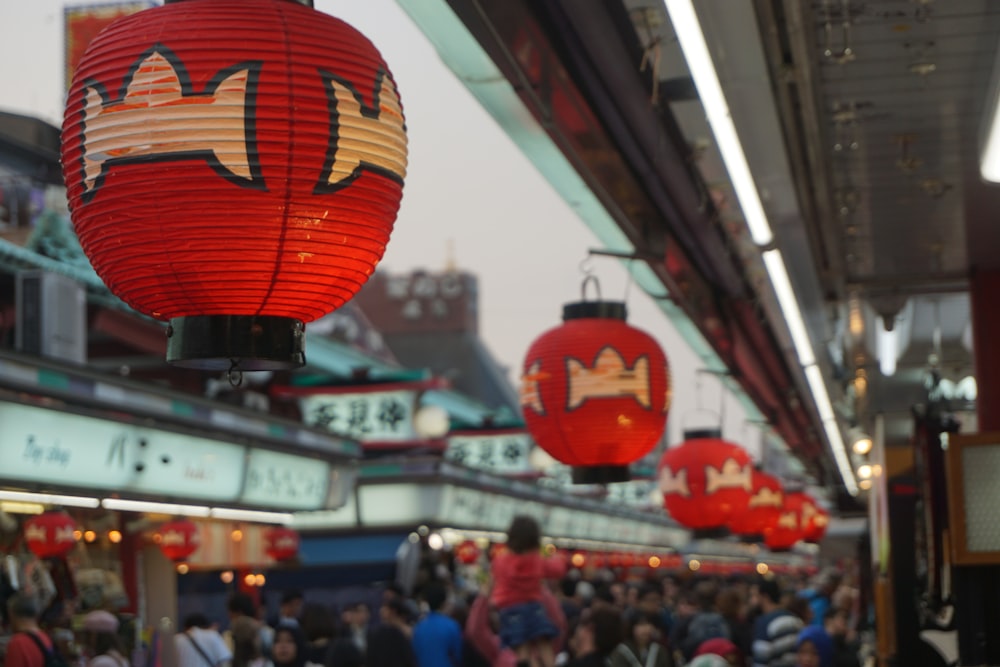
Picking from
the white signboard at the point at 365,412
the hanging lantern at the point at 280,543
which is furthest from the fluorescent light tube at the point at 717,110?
the white signboard at the point at 365,412

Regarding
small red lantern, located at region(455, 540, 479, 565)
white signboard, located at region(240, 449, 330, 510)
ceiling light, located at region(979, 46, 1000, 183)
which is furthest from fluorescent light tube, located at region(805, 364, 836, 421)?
small red lantern, located at region(455, 540, 479, 565)

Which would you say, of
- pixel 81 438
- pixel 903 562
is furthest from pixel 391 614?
pixel 903 562

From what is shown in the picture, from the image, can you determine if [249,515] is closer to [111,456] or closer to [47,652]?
[111,456]

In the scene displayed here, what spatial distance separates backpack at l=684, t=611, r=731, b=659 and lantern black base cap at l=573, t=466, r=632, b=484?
2994mm

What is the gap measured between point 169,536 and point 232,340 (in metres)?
12.3

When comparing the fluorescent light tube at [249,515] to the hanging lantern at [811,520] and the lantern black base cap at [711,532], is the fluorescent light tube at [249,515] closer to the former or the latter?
the lantern black base cap at [711,532]

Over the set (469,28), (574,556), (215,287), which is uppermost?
(469,28)

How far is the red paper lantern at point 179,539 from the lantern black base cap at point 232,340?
39.7 feet

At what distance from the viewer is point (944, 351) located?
663 inches

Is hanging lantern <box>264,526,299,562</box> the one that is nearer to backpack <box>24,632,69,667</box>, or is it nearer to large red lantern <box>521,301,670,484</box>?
backpack <box>24,632,69,667</box>

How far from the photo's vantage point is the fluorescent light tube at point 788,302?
8523mm

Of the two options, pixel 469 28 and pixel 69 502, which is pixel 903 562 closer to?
pixel 69 502

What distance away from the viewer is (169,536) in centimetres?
1572

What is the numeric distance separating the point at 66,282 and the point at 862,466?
14.6 meters
